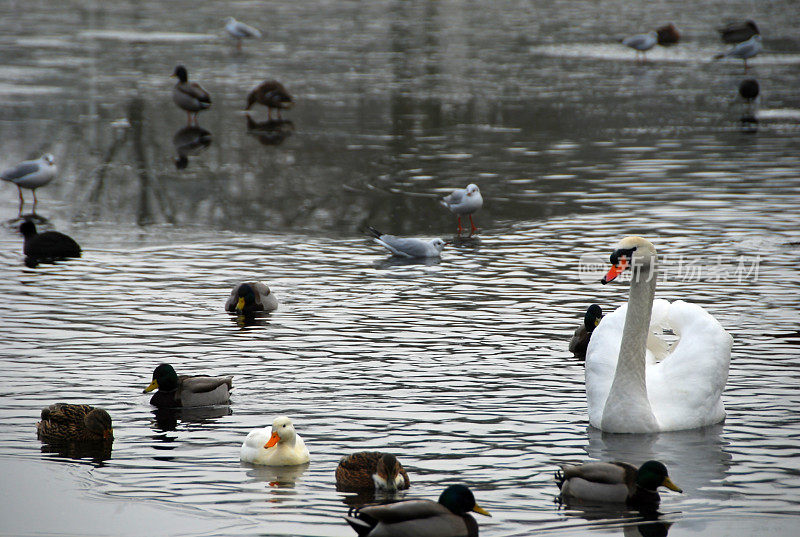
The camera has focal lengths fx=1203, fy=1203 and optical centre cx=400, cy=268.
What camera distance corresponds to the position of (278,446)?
29.4 feet

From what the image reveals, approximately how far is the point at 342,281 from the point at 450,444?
19.8ft

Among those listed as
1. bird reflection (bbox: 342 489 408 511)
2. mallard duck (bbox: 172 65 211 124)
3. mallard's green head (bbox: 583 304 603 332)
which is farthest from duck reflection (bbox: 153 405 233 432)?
mallard duck (bbox: 172 65 211 124)

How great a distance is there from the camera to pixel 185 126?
2828cm

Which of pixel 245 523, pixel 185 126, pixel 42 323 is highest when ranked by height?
pixel 185 126

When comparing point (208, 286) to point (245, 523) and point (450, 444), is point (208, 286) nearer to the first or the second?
point (450, 444)

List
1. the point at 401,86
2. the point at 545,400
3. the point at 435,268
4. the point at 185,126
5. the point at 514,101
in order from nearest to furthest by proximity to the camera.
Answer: the point at 545,400
the point at 435,268
the point at 185,126
the point at 514,101
the point at 401,86

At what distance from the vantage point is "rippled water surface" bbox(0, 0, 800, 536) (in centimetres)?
870

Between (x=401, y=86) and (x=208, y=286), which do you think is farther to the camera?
(x=401, y=86)

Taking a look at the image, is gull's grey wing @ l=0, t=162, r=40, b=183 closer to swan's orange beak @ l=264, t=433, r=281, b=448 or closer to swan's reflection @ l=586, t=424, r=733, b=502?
swan's orange beak @ l=264, t=433, r=281, b=448

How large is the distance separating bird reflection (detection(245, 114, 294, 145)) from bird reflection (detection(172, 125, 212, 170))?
110 cm

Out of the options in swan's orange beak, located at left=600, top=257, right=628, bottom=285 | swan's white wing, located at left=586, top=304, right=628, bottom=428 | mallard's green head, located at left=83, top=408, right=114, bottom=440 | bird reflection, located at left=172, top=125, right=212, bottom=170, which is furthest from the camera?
bird reflection, located at left=172, top=125, right=212, bottom=170

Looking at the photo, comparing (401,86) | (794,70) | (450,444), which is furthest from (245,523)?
(794,70)

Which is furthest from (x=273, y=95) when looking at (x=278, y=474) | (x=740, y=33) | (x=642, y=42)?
(x=278, y=474)

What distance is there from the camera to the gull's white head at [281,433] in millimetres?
8898
